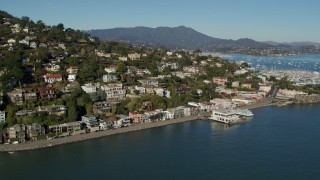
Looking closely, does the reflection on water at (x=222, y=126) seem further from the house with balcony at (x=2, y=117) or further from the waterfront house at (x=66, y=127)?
the house with balcony at (x=2, y=117)

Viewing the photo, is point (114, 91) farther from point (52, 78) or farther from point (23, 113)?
point (23, 113)

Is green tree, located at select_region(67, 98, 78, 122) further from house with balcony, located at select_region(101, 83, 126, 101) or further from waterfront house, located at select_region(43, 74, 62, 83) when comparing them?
waterfront house, located at select_region(43, 74, 62, 83)

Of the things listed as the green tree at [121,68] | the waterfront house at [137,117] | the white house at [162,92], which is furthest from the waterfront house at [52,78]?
the white house at [162,92]

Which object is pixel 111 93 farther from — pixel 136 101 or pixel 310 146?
pixel 310 146

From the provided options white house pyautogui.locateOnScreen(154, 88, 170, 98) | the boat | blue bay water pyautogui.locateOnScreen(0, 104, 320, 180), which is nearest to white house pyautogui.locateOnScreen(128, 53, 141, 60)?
white house pyautogui.locateOnScreen(154, 88, 170, 98)

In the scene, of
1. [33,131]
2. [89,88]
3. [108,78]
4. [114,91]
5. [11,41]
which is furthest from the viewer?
[11,41]

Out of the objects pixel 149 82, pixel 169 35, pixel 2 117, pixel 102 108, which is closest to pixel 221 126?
pixel 102 108

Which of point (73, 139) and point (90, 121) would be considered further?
point (90, 121)
